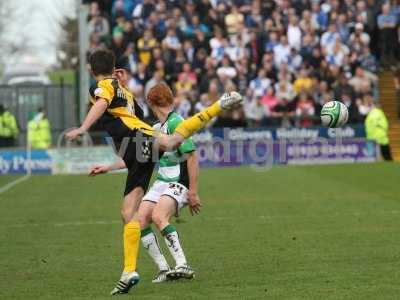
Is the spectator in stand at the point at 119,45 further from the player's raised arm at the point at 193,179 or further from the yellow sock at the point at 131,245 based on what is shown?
the yellow sock at the point at 131,245

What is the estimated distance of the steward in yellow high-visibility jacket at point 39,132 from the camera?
3005 centimetres

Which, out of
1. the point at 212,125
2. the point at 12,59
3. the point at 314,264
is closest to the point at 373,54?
the point at 212,125

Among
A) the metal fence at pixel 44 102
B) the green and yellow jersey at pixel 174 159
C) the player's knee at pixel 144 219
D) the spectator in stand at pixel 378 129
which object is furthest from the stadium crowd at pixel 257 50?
the player's knee at pixel 144 219

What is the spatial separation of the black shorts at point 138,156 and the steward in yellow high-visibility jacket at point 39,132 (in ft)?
68.3

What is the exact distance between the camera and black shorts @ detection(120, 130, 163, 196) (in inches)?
367

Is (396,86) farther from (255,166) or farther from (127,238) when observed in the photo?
(127,238)

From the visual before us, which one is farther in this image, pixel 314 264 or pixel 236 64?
pixel 236 64

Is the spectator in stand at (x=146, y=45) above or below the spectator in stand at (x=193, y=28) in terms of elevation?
below

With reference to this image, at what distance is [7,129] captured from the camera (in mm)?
30359

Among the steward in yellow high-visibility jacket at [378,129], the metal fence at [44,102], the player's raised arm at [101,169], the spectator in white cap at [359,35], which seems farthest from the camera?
the metal fence at [44,102]

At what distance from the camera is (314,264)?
10.5m

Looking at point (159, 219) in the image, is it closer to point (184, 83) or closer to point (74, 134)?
point (74, 134)

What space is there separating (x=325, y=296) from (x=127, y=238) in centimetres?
183

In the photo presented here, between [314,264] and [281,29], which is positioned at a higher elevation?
[281,29]
